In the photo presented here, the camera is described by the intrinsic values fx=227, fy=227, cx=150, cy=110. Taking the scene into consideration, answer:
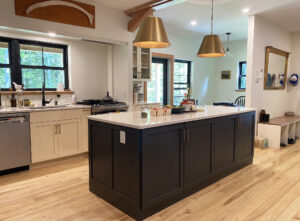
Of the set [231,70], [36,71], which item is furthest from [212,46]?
[231,70]

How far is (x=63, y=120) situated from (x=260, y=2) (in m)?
3.87

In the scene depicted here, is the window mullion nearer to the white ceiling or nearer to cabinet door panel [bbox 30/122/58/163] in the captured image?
cabinet door panel [bbox 30/122/58/163]

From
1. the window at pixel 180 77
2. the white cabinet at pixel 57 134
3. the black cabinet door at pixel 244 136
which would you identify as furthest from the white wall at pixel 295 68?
the white cabinet at pixel 57 134

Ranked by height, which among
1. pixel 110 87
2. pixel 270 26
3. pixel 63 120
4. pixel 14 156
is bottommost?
pixel 14 156

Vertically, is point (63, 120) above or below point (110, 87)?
below

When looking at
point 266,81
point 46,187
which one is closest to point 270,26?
point 266,81

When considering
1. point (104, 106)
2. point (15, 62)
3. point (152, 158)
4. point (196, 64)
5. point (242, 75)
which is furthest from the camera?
point (242, 75)

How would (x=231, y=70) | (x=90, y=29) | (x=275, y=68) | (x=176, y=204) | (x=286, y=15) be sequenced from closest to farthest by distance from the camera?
1. (x=176, y=204)
2. (x=90, y=29)
3. (x=286, y=15)
4. (x=275, y=68)
5. (x=231, y=70)

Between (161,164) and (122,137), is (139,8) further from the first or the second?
(161,164)

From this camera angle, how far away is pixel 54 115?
353 centimetres

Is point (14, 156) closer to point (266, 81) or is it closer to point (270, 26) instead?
point (266, 81)

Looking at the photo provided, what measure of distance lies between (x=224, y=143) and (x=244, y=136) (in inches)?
24.3

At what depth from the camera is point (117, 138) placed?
2.27 metres

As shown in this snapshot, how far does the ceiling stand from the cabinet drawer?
1925mm
